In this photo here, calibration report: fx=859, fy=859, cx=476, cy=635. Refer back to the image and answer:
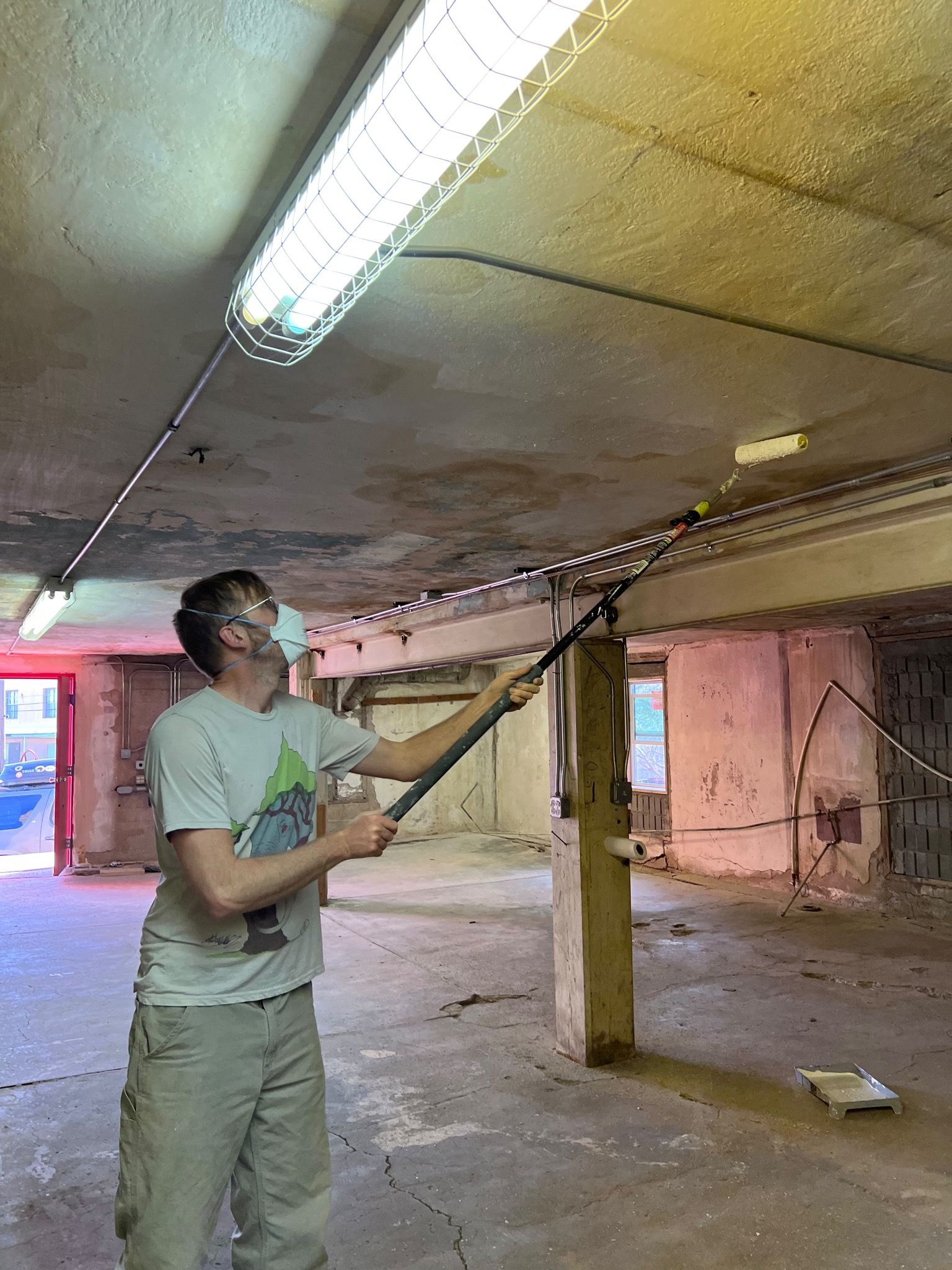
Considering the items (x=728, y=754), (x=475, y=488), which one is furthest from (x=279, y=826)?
(x=728, y=754)

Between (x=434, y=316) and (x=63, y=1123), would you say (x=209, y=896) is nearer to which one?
(x=434, y=316)

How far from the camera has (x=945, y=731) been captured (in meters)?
5.49

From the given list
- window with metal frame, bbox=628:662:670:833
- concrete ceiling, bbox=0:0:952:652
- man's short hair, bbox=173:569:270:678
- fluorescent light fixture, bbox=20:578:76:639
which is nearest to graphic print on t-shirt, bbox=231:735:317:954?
man's short hair, bbox=173:569:270:678

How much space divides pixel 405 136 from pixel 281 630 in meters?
0.99

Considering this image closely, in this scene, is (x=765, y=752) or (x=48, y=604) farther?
(x=765, y=752)

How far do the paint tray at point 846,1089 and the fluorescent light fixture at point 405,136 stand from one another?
2.99 m

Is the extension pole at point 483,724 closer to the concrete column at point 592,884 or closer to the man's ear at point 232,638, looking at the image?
the man's ear at point 232,638

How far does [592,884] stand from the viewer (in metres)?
3.46

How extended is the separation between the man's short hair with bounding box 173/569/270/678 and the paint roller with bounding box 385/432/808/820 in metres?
0.45

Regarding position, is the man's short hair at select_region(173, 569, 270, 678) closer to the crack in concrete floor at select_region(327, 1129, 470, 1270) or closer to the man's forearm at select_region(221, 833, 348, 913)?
the man's forearm at select_region(221, 833, 348, 913)

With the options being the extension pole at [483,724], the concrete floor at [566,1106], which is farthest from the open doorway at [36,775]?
the extension pole at [483,724]

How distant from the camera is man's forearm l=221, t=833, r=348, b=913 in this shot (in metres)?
1.37

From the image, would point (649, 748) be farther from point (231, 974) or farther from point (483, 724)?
point (231, 974)

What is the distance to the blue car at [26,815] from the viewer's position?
13.0 meters
